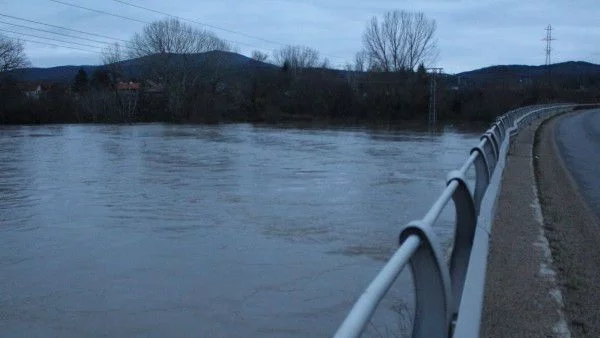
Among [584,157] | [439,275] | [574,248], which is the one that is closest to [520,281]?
[574,248]

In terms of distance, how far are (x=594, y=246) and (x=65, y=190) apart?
13557mm

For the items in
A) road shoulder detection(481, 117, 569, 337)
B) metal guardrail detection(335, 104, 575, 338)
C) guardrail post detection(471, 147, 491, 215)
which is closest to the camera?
metal guardrail detection(335, 104, 575, 338)

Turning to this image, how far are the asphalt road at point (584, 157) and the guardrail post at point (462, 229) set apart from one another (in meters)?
5.49

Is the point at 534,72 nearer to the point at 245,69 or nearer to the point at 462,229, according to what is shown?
the point at 245,69

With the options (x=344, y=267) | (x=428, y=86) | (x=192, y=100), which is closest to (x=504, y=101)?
(x=428, y=86)

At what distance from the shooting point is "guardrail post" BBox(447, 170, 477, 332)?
477 centimetres

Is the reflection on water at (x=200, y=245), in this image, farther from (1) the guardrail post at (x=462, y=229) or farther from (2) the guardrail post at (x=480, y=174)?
(1) the guardrail post at (x=462, y=229)

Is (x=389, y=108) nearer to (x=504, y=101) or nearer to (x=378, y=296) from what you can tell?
(x=504, y=101)

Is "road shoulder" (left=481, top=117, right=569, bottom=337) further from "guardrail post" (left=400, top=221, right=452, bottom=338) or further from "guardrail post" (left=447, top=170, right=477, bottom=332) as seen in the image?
"guardrail post" (left=400, top=221, right=452, bottom=338)

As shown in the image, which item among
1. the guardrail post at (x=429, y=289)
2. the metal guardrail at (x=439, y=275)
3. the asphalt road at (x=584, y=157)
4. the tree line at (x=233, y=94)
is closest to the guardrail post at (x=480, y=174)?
the metal guardrail at (x=439, y=275)

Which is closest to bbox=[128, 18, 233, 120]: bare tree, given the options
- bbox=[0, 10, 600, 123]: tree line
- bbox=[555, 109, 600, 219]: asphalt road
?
bbox=[0, 10, 600, 123]: tree line

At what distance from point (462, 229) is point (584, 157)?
53.0 feet

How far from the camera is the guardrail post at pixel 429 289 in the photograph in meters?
3.09

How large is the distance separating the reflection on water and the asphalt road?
2315mm
